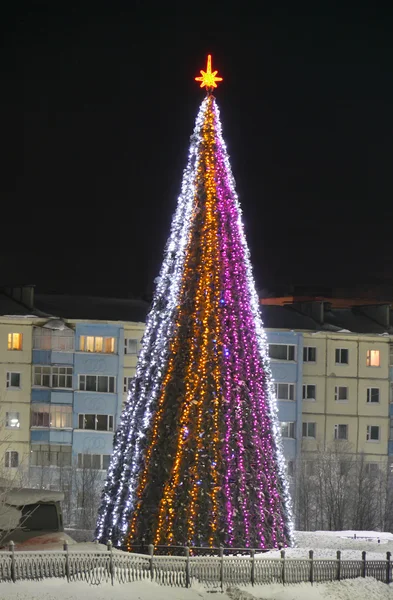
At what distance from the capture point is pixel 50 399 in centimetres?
7256

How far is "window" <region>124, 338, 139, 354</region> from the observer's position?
73.4m

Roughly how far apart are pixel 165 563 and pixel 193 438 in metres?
3.73

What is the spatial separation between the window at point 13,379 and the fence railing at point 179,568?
3890 cm

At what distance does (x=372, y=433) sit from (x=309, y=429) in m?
3.55

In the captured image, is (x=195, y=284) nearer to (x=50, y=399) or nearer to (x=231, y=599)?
(x=231, y=599)

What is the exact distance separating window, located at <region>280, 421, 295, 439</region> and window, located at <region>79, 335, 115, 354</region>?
988cm

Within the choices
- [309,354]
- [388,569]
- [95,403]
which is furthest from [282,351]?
[388,569]

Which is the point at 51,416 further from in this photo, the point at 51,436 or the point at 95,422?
the point at 95,422

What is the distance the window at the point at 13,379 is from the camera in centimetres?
7212

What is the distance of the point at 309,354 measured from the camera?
7581cm

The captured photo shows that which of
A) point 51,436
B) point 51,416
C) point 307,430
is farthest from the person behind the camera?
point 307,430

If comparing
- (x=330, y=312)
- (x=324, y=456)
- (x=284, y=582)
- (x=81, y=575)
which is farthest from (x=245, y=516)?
(x=330, y=312)

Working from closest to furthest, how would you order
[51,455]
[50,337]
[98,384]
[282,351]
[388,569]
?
[388,569] → [51,455] → [50,337] → [98,384] → [282,351]

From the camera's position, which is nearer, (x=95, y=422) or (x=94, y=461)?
(x=94, y=461)
